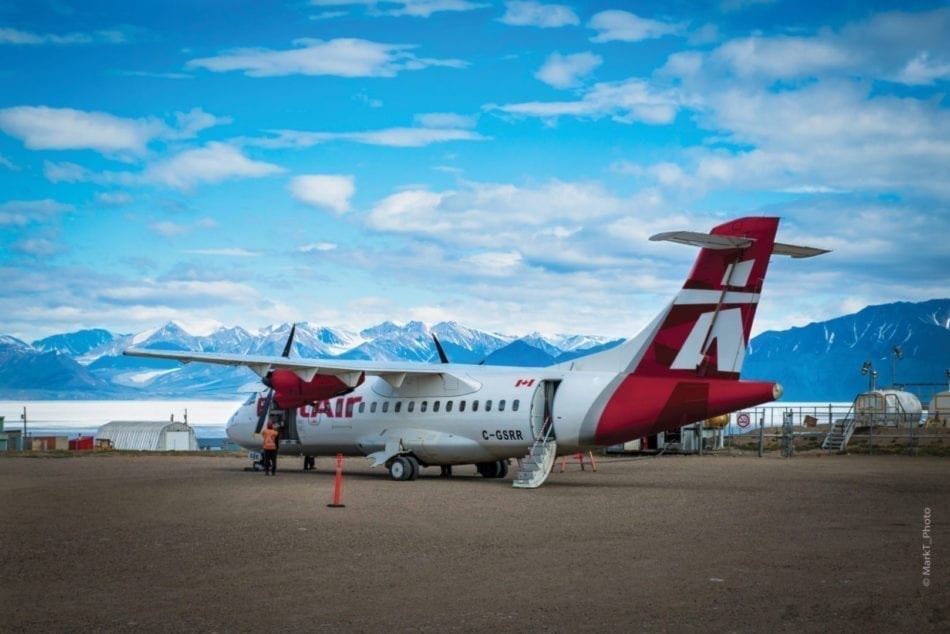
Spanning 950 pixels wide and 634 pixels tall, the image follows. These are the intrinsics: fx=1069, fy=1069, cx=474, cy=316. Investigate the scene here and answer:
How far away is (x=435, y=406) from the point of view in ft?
Result: 96.5

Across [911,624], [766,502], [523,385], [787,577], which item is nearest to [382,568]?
[787,577]

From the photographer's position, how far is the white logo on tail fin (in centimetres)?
2423

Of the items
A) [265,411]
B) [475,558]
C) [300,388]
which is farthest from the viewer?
[265,411]

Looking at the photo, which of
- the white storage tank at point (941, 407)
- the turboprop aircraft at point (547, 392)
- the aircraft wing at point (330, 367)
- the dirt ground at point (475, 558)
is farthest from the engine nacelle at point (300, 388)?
the white storage tank at point (941, 407)

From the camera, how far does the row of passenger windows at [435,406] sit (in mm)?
27641

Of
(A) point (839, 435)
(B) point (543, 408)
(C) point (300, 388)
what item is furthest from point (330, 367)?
(A) point (839, 435)

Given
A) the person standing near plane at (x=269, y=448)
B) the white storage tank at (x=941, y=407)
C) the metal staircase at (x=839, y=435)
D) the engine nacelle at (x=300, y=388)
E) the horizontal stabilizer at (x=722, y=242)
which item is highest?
the horizontal stabilizer at (x=722, y=242)

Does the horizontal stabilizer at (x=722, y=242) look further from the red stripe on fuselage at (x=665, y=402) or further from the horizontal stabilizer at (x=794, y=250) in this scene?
the red stripe on fuselage at (x=665, y=402)

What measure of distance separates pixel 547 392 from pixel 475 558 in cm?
1307

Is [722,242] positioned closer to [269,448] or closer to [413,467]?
[413,467]

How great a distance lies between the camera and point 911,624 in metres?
9.91

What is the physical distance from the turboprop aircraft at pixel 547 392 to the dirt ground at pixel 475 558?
5.47 feet

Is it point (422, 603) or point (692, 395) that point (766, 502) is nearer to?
point (692, 395)

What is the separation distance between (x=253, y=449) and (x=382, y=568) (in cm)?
2310
